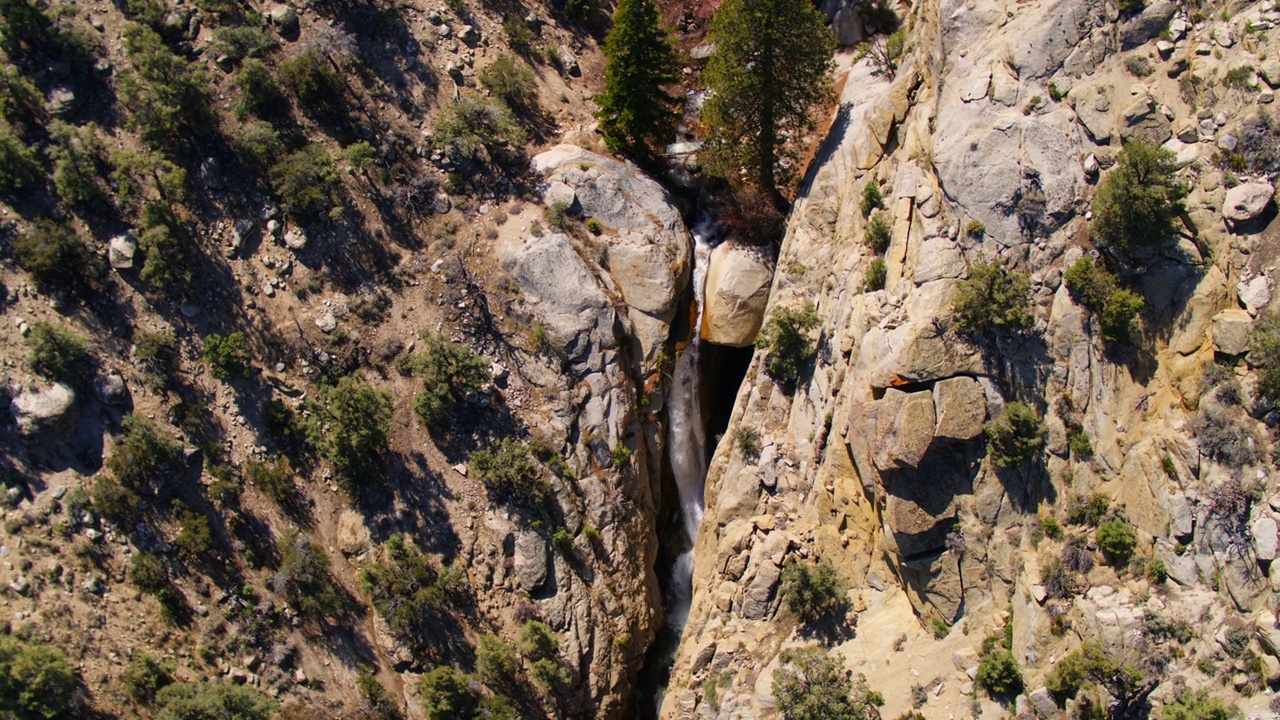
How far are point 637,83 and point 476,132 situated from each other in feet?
30.0

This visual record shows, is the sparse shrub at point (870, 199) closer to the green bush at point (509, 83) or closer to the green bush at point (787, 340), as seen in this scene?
the green bush at point (787, 340)

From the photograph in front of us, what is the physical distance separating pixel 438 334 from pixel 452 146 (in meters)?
10.6

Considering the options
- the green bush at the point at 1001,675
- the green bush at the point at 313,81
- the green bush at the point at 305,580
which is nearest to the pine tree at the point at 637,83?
the green bush at the point at 313,81

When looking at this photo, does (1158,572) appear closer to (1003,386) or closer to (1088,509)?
(1088,509)

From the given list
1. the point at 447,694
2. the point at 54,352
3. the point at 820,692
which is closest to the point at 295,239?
the point at 54,352

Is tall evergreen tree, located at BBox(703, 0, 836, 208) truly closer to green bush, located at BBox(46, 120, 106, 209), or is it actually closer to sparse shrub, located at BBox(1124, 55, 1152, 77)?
sparse shrub, located at BBox(1124, 55, 1152, 77)

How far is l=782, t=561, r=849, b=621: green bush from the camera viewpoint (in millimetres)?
35156

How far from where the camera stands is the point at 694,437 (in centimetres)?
4475

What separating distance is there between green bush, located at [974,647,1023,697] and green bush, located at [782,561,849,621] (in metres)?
6.97

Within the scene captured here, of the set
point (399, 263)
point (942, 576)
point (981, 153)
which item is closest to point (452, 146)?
point (399, 263)

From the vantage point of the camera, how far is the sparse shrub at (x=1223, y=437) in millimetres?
24891

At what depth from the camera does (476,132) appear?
43.8m


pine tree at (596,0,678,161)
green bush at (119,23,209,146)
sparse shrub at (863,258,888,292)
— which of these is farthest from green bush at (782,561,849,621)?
green bush at (119,23,209,146)

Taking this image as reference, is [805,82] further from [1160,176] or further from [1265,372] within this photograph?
[1265,372]
